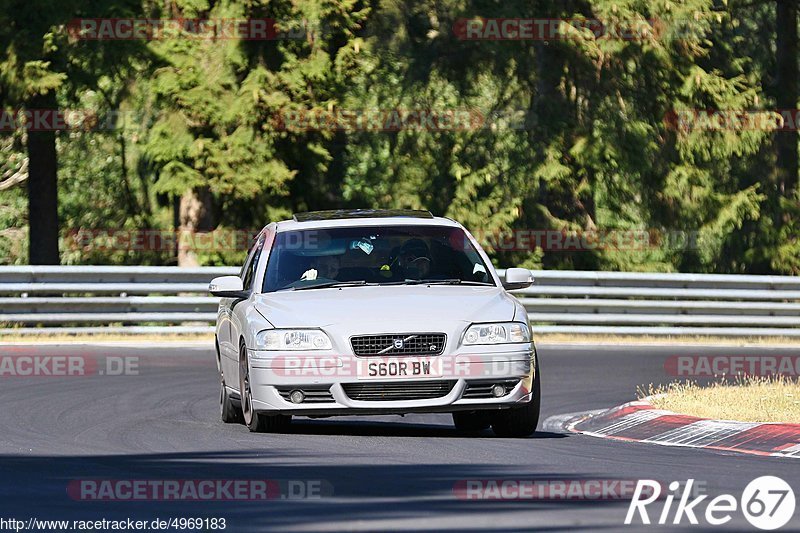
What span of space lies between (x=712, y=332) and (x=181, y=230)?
10576 millimetres

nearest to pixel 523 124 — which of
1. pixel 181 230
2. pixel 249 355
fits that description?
pixel 181 230

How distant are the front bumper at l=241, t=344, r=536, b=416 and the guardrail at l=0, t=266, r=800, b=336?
1199 centimetres

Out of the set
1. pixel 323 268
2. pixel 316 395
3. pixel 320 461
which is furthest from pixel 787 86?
pixel 320 461

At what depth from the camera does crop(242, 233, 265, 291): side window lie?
13.6 meters

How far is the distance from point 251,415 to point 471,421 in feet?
5.62

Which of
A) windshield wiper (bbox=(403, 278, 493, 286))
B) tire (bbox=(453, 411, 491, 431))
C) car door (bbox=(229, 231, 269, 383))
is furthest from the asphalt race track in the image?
windshield wiper (bbox=(403, 278, 493, 286))

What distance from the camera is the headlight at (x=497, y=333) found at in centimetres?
1171

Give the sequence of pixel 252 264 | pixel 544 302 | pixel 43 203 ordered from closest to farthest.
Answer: pixel 252 264
pixel 544 302
pixel 43 203

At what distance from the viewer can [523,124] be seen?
109 feet

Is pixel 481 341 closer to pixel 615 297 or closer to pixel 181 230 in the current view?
pixel 615 297

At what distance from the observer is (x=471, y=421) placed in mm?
12914

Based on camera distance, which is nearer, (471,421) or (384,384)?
(384,384)

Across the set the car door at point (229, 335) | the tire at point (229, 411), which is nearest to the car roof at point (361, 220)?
the car door at point (229, 335)

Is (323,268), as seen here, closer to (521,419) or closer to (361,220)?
(361,220)
